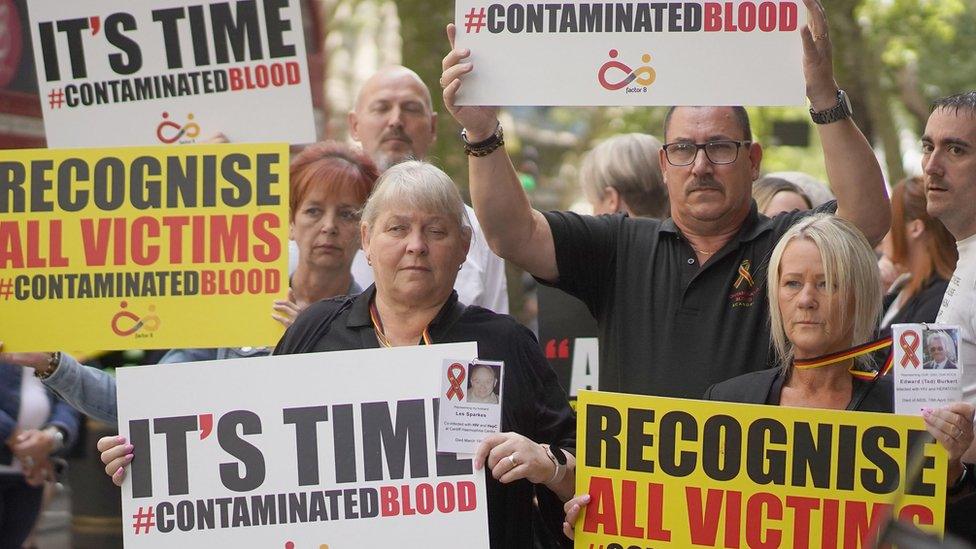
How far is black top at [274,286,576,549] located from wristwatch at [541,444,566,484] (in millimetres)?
69

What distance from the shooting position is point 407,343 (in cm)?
402

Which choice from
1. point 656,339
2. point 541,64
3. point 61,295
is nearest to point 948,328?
point 656,339

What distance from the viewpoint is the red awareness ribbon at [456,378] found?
12.1 feet

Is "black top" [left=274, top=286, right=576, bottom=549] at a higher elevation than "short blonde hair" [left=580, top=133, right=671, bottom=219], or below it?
below

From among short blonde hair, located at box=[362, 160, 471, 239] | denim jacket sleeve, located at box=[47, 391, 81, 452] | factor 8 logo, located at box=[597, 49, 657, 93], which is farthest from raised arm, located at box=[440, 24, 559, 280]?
denim jacket sleeve, located at box=[47, 391, 81, 452]

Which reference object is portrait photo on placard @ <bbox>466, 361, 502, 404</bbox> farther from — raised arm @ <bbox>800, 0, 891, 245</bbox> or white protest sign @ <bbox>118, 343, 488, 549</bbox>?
raised arm @ <bbox>800, 0, 891, 245</bbox>

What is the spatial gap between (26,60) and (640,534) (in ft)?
22.7

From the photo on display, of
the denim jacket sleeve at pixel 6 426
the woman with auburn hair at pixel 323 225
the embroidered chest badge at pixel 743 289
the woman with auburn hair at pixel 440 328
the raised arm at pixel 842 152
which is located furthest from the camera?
the denim jacket sleeve at pixel 6 426

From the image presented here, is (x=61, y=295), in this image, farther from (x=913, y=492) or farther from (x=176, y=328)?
(x=913, y=492)

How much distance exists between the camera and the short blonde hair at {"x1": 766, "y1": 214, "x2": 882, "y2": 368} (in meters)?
3.77

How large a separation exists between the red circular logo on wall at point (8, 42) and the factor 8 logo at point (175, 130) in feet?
14.5

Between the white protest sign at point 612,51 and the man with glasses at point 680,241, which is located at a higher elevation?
the white protest sign at point 612,51

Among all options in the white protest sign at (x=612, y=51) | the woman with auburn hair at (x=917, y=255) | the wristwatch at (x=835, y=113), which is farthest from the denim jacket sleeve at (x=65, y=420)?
the wristwatch at (x=835, y=113)

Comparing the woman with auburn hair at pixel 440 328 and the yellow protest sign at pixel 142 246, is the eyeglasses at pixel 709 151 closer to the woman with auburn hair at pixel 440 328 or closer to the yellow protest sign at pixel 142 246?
the woman with auburn hair at pixel 440 328
